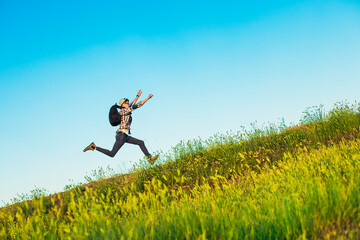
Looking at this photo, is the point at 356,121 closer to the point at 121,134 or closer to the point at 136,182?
the point at 136,182

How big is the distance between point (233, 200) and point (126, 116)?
622 cm

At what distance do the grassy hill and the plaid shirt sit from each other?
87.0 inches

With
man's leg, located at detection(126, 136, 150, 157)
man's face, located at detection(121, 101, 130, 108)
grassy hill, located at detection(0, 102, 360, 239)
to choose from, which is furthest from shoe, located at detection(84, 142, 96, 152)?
grassy hill, located at detection(0, 102, 360, 239)

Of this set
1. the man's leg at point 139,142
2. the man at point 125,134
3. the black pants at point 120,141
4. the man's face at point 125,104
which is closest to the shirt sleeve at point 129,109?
the man at point 125,134

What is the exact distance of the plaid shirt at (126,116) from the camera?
891cm

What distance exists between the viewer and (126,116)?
8.99 metres

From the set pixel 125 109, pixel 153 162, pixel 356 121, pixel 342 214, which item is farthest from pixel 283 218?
pixel 125 109

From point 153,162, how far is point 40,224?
12.2 feet

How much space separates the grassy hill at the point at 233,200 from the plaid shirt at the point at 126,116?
221 centimetres

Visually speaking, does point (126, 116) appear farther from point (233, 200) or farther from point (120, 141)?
point (233, 200)

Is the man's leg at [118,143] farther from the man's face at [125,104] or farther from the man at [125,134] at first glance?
the man's face at [125,104]

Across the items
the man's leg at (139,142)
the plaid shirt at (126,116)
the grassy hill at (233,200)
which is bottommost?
the grassy hill at (233,200)

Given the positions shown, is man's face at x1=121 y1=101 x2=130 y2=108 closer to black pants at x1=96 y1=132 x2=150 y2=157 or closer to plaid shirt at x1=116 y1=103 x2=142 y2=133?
plaid shirt at x1=116 y1=103 x2=142 y2=133

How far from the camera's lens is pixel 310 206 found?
2285 millimetres
